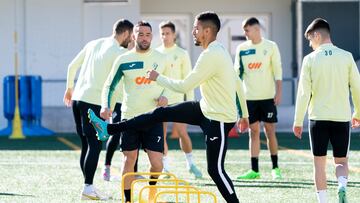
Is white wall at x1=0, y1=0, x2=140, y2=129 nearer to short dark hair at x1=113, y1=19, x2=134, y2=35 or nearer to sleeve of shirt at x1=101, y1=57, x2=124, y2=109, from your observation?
short dark hair at x1=113, y1=19, x2=134, y2=35

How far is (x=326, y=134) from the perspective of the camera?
10711 mm

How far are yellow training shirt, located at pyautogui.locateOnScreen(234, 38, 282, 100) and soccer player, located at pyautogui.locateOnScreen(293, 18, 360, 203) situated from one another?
3.85 m

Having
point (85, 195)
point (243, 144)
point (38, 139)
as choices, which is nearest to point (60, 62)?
point (38, 139)

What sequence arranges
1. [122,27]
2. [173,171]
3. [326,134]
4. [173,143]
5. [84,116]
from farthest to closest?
[173,143], [173,171], [122,27], [84,116], [326,134]

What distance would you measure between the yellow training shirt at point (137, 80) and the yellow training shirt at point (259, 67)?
332 centimetres

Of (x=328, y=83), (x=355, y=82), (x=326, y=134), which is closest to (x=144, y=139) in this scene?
(x=326, y=134)

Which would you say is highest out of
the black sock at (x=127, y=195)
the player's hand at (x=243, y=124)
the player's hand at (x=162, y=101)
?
the player's hand at (x=162, y=101)

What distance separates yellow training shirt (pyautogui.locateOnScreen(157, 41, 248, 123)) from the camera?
32.3 feet

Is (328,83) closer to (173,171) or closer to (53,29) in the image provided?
(173,171)

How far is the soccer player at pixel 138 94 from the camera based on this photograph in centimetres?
1118

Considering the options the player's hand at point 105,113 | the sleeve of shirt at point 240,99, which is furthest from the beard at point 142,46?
the sleeve of shirt at point 240,99

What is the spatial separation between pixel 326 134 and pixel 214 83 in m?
1.42

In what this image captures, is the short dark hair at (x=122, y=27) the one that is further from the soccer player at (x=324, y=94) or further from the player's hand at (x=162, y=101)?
the soccer player at (x=324, y=94)

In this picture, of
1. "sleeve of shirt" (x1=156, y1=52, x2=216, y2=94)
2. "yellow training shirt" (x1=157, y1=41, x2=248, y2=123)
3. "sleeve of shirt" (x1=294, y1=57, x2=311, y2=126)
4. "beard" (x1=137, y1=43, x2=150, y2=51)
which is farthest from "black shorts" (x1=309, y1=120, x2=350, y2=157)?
"beard" (x1=137, y1=43, x2=150, y2=51)
